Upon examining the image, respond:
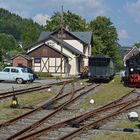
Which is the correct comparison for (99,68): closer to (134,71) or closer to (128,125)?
(134,71)

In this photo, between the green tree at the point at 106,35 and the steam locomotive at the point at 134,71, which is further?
the green tree at the point at 106,35

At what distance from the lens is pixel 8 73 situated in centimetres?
4409

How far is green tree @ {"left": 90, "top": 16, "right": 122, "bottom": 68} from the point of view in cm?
11112

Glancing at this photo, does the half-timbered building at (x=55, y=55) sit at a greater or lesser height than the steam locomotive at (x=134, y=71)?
greater

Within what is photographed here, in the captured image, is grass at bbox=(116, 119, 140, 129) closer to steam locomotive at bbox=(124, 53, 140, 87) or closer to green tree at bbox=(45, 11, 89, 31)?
steam locomotive at bbox=(124, 53, 140, 87)

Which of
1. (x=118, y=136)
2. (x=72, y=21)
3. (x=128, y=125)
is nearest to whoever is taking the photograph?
(x=118, y=136)

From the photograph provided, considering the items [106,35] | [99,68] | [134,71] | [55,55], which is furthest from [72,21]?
[134,71]

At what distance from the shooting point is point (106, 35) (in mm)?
112938

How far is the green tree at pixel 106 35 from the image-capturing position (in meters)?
111

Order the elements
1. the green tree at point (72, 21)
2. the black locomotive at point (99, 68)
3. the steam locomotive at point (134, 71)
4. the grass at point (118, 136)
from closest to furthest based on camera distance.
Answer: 1. the grass at point (118, 136)
2. the steam locomotive at point (134, 71)
3. the black locomotive at point (99, 68)
4. the green tree at point (72, 21)

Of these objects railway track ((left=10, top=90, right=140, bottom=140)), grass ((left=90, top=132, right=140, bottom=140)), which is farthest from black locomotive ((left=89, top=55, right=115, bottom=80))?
grass ((left=90, top=132, right=140, bottom=140))

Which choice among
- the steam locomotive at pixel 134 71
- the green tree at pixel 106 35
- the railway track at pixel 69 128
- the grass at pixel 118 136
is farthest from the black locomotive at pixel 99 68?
the green tree at pixel 106 35

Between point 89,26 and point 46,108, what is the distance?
322 ft

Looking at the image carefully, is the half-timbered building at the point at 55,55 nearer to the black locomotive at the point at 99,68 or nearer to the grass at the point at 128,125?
the black locomotive at the point at 99,68
